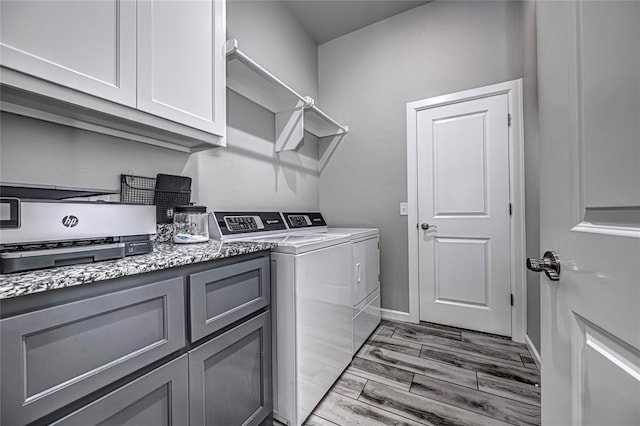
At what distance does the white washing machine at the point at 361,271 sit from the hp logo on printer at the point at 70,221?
141 centimetres

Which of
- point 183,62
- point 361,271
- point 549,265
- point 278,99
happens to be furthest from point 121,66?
point 361,271

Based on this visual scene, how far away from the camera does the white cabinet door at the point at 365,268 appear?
6.43ft

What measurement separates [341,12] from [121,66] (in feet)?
7.53

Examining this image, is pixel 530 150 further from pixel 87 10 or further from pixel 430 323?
pixel 87 10

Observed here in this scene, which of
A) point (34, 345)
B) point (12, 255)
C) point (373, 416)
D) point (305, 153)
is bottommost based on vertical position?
point (373, 416)

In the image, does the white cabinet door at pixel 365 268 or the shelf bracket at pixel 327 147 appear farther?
the shelf bracket at pixel 327 147

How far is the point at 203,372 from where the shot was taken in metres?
0.93

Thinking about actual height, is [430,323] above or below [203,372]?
below

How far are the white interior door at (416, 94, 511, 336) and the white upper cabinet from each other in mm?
1894

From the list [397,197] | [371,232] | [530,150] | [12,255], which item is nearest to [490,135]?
[530,150]

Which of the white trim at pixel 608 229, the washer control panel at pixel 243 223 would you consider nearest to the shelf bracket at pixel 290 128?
the washer control panel at pixel 243 223

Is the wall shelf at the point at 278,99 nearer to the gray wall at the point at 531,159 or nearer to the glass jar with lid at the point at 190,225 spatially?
the glass jar with lid at the point at 190,225

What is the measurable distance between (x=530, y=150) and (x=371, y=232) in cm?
133

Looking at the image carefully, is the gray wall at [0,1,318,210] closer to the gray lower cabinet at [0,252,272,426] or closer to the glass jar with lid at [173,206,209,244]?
the glass jar with lid at [173,206,209,244]
